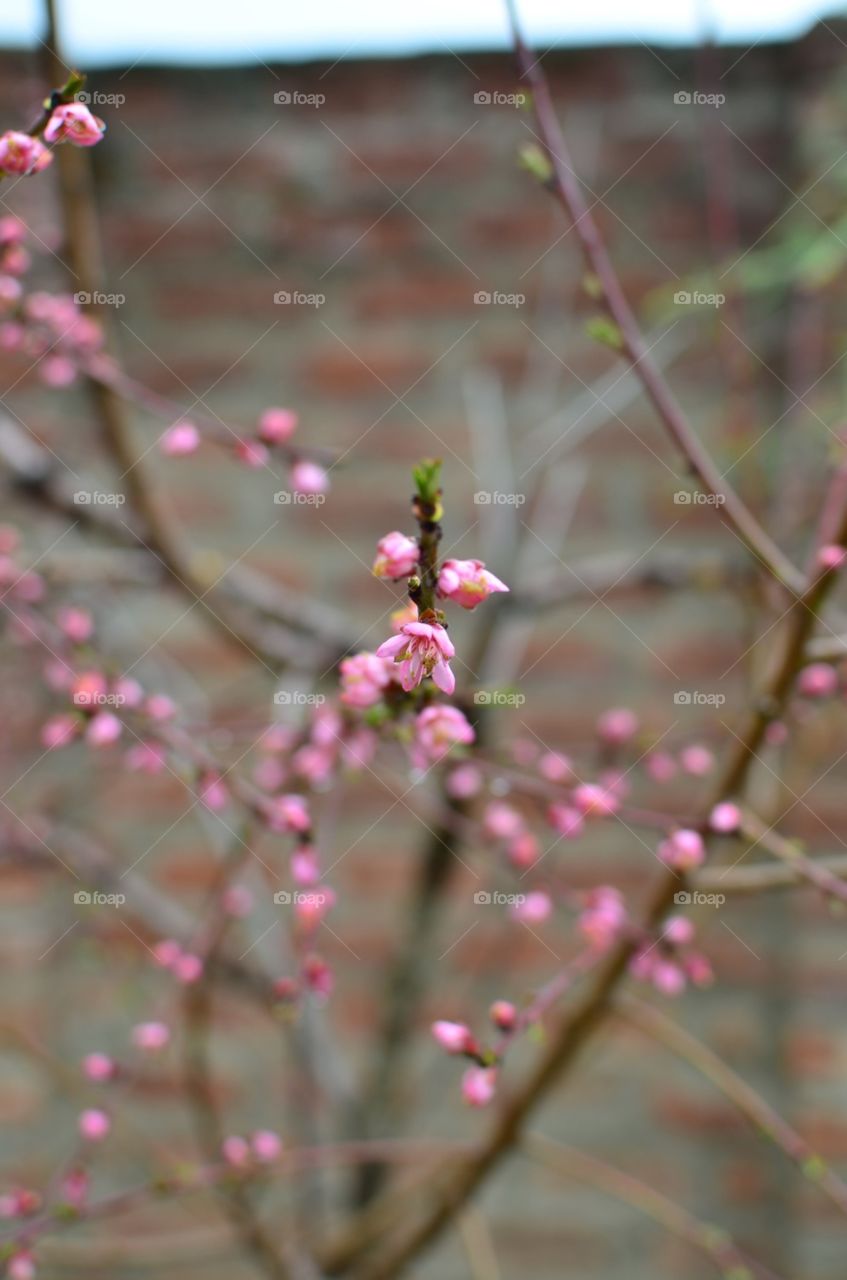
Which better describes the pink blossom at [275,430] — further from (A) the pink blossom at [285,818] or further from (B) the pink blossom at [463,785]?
(B) the pink blossom at [463,785]

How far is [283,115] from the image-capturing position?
1336 mm

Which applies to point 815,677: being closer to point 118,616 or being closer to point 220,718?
point 220,718

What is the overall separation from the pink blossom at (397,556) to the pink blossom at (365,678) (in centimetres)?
8

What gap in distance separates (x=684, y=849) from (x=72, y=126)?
0.42m

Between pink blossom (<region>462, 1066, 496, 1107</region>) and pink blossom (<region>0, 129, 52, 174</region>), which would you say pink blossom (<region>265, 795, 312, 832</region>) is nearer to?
pink blossom (<region>462, 1066, 496, 1107</region>)

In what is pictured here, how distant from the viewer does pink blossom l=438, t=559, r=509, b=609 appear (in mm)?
331

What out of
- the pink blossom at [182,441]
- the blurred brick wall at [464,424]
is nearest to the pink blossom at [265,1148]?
the pink blossom at [182,441]

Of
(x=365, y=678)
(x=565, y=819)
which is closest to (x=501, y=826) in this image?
(x=565, y=819)

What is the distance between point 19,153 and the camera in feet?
1.27

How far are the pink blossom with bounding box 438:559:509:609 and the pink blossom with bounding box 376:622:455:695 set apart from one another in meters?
0.01

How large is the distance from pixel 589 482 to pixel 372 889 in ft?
1.85

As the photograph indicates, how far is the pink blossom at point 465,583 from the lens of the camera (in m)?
0.33

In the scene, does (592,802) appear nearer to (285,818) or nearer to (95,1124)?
(285,818)

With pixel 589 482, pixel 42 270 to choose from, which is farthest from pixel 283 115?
pixel 589 482
